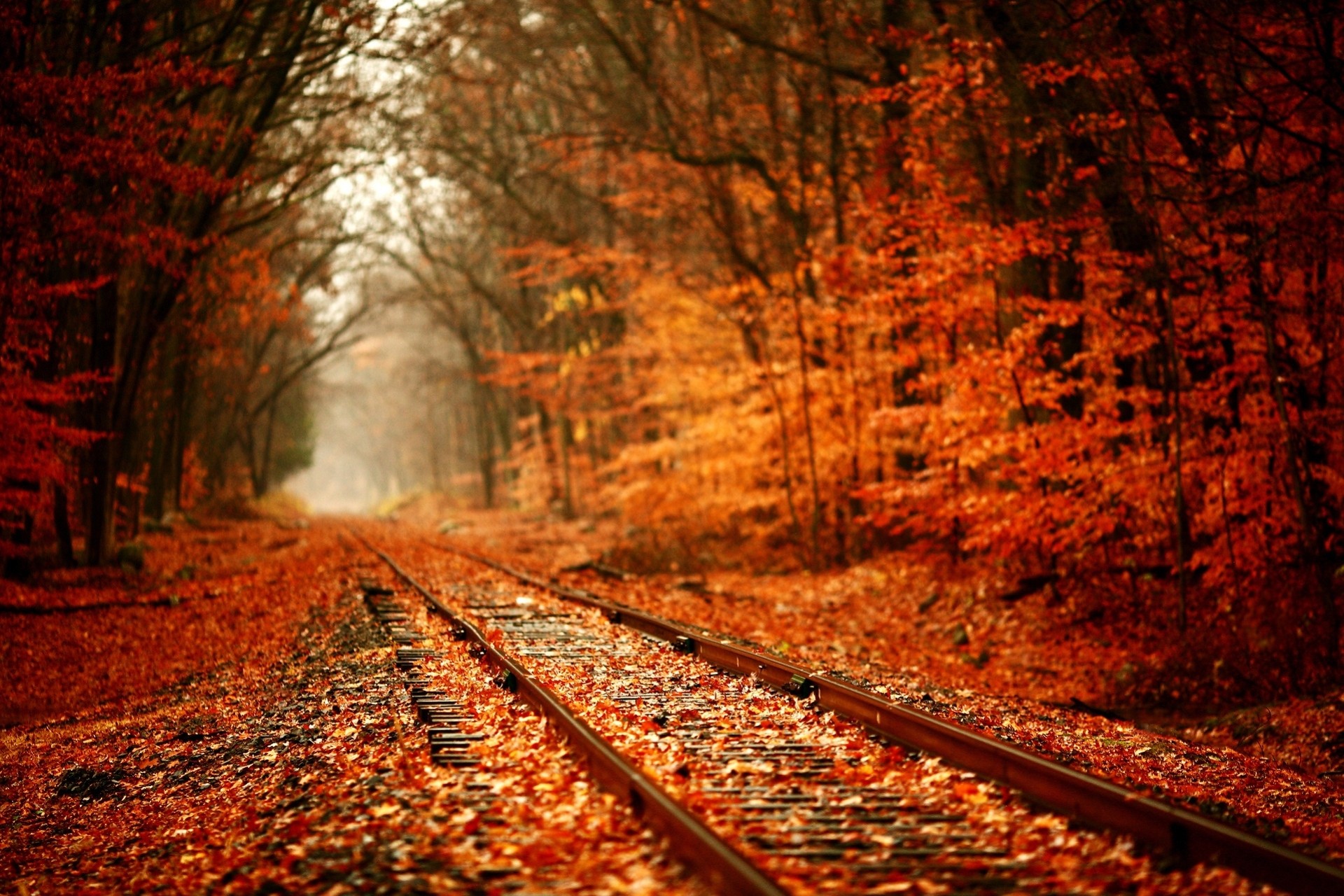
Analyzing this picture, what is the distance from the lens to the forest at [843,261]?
11430 mm

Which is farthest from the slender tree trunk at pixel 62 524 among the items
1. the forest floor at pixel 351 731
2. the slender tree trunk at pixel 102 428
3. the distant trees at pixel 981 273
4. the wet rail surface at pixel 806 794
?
the wet rail surface at pixel 806 794

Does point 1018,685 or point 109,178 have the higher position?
point 109,178

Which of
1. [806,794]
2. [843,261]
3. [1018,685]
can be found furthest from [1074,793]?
[843,261]

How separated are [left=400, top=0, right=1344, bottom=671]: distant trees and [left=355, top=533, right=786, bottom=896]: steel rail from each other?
8019 mm

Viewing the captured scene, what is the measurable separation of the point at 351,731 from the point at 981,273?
1155cm

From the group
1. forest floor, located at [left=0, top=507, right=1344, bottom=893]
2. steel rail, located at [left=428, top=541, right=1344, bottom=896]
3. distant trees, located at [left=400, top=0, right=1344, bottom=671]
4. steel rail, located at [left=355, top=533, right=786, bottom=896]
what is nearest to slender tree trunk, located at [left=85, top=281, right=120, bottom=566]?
forest floor, located at [left=0, top=507, right=1344, bottom=893]

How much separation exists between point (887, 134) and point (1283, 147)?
23.5 feet

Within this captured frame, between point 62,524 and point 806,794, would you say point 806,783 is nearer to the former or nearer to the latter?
point 806,794

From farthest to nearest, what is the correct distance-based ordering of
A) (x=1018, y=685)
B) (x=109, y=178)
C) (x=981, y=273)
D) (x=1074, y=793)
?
(x=109, y=178), (x=981, y=273), (x=1018, y=685), (x=1074, y=793)

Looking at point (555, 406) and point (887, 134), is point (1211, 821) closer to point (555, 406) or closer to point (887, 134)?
point (887, 134)

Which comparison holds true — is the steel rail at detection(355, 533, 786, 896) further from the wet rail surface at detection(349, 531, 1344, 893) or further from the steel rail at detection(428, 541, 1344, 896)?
the steel rail at detection(428, 541, 1344, 896)

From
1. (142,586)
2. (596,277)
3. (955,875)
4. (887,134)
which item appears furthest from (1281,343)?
(596,277)

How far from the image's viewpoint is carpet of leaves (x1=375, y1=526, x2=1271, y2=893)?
440 cm

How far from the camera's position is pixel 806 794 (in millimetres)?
5539
